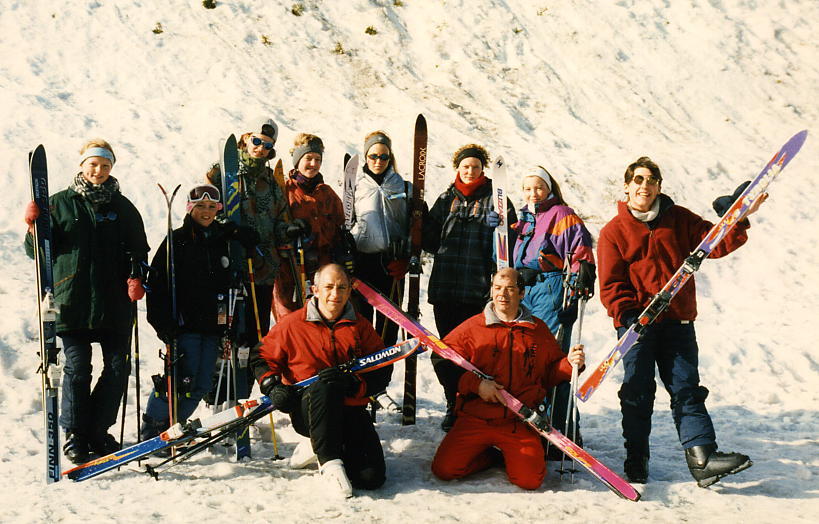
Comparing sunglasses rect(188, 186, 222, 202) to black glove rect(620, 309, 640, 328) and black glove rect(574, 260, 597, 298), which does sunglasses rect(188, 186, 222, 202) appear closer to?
black glove rect(574, 260, 597, 298)

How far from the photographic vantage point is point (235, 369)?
519 centimetres

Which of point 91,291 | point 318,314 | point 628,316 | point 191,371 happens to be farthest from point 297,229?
point 628,316

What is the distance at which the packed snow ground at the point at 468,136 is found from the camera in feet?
14.8

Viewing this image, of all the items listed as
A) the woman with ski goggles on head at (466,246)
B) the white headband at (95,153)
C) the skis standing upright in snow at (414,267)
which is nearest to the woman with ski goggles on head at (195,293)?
the white headband at (95,153)

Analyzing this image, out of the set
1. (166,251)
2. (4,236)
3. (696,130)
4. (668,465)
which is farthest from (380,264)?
(696,130)

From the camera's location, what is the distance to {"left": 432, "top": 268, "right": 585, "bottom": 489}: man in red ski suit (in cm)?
482

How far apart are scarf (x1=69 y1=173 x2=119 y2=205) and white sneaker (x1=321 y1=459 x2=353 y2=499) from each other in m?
2.21

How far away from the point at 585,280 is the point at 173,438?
282 centimetres

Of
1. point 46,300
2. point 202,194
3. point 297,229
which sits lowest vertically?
point 46,300

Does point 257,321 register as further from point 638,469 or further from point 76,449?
point 638,469

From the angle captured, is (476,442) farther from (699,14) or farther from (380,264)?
(699,14)

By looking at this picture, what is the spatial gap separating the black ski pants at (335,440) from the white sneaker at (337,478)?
0.16 ft

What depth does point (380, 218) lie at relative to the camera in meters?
5.77

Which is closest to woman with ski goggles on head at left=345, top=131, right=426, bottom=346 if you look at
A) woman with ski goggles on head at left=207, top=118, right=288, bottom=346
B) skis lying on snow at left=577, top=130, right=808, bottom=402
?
woman with ski goggles on head at left=207, top=118, right=288, bottom=346
